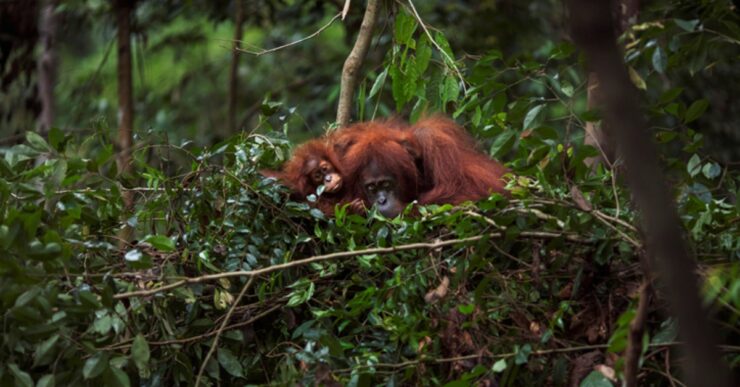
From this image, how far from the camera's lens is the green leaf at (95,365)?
288cm

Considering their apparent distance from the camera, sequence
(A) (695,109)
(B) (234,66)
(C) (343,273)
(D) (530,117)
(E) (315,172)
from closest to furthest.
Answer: (A) (695,109)
(D) (530,117)
(C) (343,273)
(E) (315,172)
(B) (234,66)

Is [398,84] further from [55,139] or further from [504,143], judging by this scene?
[55,139]

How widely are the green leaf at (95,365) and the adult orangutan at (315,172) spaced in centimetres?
165

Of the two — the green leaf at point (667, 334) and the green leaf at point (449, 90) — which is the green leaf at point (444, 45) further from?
the green leaf at point (667, 334)

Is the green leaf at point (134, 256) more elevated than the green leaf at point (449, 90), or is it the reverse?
the green leaf at point (449, 90)

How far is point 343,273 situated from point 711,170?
137cm

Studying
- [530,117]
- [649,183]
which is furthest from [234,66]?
[649,183]

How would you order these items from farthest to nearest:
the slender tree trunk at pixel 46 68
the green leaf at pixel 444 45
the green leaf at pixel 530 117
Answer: the slender tree trunk at pixel 46 68
the green leaf at pixel 444 45
the green leaf at pixel 530 117

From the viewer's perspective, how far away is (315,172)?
457 cm

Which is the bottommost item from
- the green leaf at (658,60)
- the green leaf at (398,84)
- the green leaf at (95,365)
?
the green leaf at (95,365)

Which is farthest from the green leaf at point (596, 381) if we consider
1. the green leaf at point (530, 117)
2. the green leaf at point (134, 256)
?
the green leaf at point (134, 256)

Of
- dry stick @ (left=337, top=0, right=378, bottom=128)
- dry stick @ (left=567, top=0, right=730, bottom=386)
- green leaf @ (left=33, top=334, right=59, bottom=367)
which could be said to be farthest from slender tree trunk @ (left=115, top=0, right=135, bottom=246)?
dry stick @ (left=567, top=0, right=730, bottom=386)

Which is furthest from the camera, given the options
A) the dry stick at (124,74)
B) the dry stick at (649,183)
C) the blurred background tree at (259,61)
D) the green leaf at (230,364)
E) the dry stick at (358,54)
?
the blurred background tree at (259,61)

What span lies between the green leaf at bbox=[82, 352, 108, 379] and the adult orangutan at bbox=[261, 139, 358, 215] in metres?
1.65
